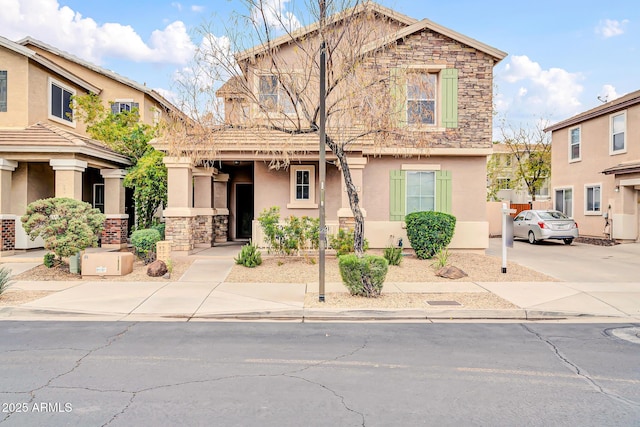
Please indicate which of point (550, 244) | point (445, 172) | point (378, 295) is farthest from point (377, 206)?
point (550, 244)

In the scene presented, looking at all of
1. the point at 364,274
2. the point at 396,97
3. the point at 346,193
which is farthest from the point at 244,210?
the point at 364,274

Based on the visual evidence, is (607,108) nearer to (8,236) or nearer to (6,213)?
(6,213)

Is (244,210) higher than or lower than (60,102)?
lower

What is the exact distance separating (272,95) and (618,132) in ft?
55.0

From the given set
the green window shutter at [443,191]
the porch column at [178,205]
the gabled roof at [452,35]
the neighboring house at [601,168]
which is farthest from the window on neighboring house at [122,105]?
the neighboring house at [601,168]

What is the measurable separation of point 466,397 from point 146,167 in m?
13.1

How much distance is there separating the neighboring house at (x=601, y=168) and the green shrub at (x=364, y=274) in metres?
14.6

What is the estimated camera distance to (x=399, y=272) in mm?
12062

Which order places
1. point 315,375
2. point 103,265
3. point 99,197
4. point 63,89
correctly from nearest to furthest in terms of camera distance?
1. point 315,375
2. point 103,265
3. point 63,89
4. point 99,197

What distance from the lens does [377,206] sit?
15539 mm

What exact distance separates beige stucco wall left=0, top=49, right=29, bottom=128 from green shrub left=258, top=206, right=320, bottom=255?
9131mm

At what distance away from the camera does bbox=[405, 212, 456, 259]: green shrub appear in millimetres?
13594

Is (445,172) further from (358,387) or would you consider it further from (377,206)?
(358,387)

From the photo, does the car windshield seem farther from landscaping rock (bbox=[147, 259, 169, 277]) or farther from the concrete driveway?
landscaping rock (bbox=[147, 259, 169, 277])
